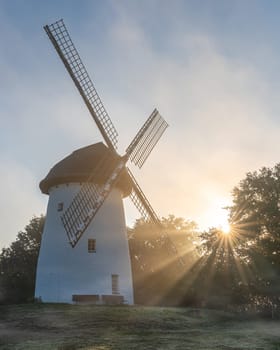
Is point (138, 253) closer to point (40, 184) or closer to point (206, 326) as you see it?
point (40, 184)

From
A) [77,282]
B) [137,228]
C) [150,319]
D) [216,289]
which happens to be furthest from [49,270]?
[137,228]

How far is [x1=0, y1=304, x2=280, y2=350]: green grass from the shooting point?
43.8 feet

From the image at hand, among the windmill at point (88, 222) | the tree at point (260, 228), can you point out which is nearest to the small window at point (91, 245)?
the windmill at point (88, 222)

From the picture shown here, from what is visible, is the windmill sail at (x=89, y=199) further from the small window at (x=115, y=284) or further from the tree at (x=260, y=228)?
the tree at (x=260, y=228)

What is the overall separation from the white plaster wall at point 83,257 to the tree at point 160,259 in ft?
12.7

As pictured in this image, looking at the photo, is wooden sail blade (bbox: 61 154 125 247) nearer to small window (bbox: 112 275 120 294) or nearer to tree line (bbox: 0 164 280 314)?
small window (bbox: 112 275 120 294)

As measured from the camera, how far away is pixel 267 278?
29.1 meters

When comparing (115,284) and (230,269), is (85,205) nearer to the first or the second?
(115,284)

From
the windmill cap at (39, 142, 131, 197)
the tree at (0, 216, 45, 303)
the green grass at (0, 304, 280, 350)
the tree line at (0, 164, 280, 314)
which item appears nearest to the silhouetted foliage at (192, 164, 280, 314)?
the tree line at (0, 164, 280, 314)

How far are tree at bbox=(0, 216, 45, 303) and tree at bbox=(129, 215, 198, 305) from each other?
9.47 m

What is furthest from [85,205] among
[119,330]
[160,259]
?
[160,259]

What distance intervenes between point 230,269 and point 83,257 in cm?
1153

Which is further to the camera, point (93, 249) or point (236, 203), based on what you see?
point (236, 203)

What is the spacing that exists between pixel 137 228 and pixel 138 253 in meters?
4.95
